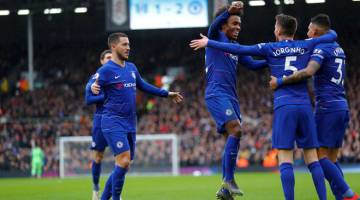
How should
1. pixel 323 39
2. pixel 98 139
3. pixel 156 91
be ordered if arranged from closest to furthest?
pixel 323 39 → pixel 156 91 → pixel 98 139

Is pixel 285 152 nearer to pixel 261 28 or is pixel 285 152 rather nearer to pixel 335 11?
pixel 335 11

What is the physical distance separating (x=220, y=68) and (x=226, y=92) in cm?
36

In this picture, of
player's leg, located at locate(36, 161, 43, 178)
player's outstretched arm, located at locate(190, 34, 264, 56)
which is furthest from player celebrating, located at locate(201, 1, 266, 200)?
player's leg, located at locate(36, 161, 43, 178)

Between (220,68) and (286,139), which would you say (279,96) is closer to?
(286,139)

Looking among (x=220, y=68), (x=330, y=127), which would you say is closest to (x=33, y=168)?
(x=220, y=68)

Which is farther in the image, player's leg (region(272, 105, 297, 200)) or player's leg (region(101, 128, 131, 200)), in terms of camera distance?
player's leg (region(101, 128, 131, 200))

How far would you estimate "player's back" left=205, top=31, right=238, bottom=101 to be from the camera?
980 cm

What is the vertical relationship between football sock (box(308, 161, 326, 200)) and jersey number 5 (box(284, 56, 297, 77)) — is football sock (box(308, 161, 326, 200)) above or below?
below

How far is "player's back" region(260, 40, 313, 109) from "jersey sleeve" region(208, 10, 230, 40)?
3.32 ft

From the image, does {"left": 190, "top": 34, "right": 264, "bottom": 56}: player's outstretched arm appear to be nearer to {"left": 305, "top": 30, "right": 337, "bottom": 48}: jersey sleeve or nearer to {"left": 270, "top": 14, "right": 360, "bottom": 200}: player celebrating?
{"left": 305, "top": 30, "right": 337, "bottom": 48}: jersey sleeve

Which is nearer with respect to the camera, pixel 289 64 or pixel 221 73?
pixel 289 64

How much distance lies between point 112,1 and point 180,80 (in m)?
10.7

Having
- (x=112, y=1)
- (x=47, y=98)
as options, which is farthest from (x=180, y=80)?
(x=112, y=1)

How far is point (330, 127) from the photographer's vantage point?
371 inches
